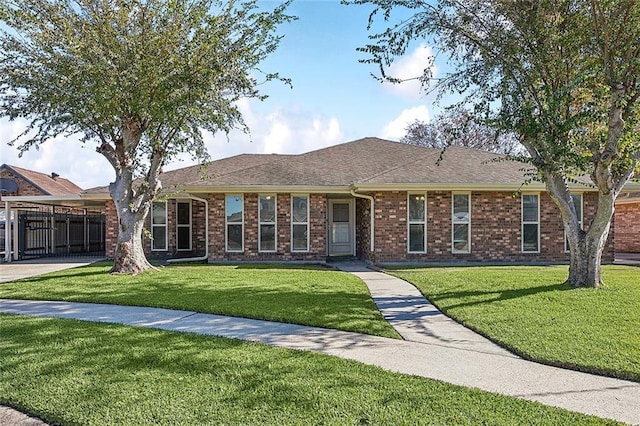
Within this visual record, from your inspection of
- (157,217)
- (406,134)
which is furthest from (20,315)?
(406,134)

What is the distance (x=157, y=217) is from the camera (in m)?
16.5

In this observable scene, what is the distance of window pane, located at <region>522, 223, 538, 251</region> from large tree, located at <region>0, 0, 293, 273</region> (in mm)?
9365

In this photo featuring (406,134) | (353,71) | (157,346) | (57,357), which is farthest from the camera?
(406,134)

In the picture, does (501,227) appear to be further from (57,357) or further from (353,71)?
(57,357)

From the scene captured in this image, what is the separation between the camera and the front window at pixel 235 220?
14773mm

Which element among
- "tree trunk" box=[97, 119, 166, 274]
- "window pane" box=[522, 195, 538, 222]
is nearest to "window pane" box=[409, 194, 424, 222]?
"window pane" box=[522, 195, 538, 222]

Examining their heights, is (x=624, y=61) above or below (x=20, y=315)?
above

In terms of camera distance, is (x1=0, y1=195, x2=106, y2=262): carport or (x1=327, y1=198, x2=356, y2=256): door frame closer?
(x1=327, y1=198, x2=356, y2=256): door frame

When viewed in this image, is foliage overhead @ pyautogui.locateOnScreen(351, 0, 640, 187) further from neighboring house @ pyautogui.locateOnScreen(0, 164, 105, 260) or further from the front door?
neighboring house @ pyautogui.locateOnScreen(0, 164, 105, 260)

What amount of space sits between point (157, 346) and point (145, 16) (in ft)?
28.5

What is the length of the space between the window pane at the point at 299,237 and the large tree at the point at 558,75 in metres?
6.88

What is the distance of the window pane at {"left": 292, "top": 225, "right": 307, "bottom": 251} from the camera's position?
14.9m

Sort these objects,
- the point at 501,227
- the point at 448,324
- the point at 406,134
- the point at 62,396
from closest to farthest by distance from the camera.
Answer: the point at 62,396, the point at 448,324, the point at 501,227, the point at 406,134

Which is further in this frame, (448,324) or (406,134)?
(406,134)
